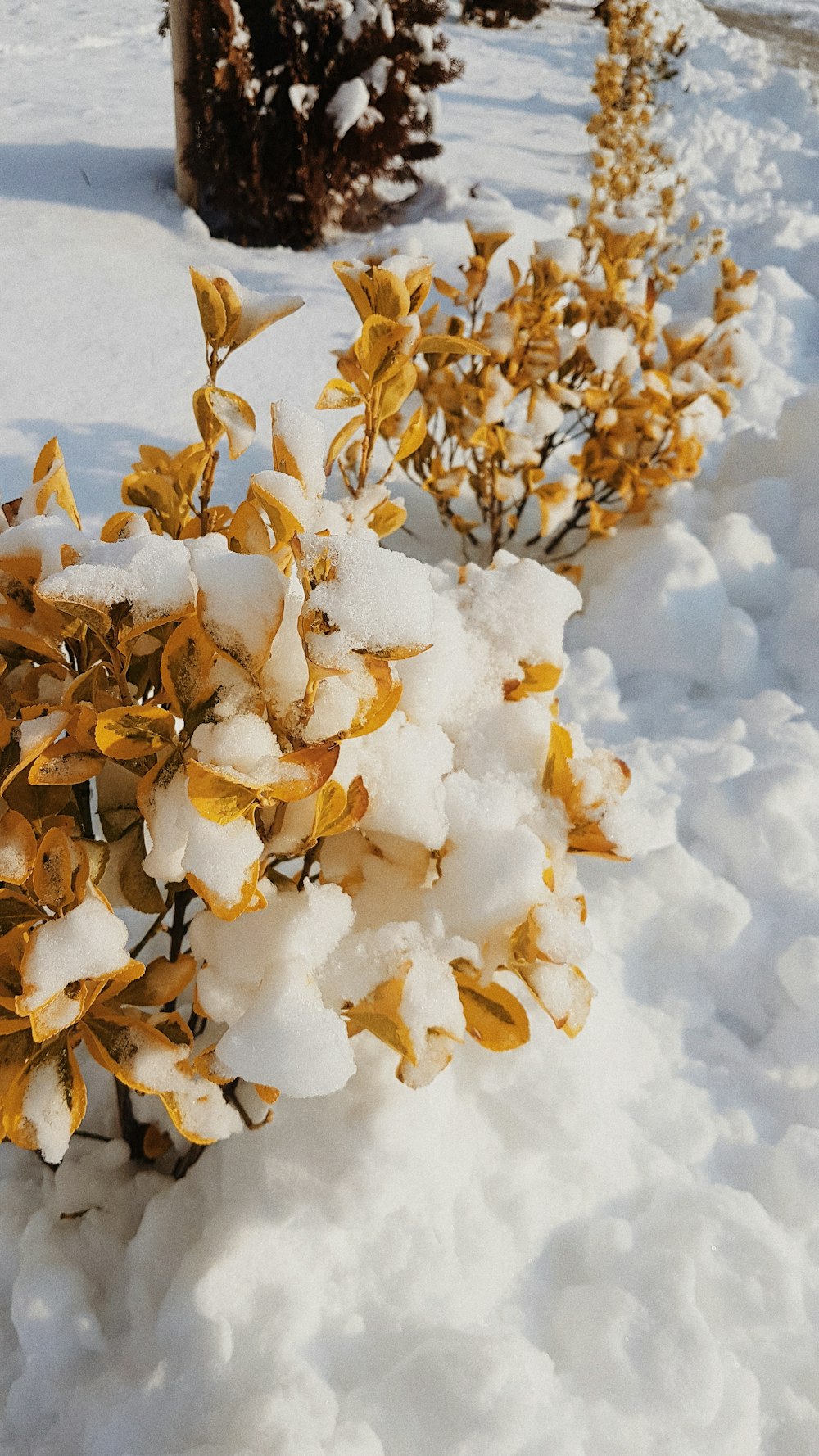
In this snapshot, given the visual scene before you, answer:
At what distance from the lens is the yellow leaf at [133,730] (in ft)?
1.62

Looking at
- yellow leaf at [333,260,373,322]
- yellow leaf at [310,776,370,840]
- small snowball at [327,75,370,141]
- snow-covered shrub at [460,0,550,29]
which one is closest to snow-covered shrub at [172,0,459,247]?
small snowball at [327,75,370,141]

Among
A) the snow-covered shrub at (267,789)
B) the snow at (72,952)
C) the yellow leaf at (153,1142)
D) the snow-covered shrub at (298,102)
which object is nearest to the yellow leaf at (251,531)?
the snow-covered shrub at (267,789)

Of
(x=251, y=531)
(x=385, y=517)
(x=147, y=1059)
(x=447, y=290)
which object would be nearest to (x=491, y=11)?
(x=447, y=290)

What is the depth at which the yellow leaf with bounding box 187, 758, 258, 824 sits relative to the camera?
0.46m

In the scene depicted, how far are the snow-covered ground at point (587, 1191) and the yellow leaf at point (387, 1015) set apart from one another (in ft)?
0.98

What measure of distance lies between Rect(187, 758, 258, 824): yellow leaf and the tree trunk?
3578 millimetres

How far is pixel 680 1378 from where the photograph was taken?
0.84 meters

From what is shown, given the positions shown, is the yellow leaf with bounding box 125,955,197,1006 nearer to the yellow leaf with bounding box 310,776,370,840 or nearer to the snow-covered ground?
the yellow leaf with bounding box 310,776,370,840

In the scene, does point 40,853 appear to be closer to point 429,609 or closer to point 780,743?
point 429,609

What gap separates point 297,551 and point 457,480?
133cm

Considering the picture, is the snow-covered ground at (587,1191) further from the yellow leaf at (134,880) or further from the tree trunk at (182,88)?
the tree trunk at (182,88)

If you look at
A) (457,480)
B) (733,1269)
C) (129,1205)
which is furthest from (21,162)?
(733,1269)

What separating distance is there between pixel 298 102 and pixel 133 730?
354 centimetres

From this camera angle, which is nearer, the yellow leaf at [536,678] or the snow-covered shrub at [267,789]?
the snow-covered shrub at [267,789]
